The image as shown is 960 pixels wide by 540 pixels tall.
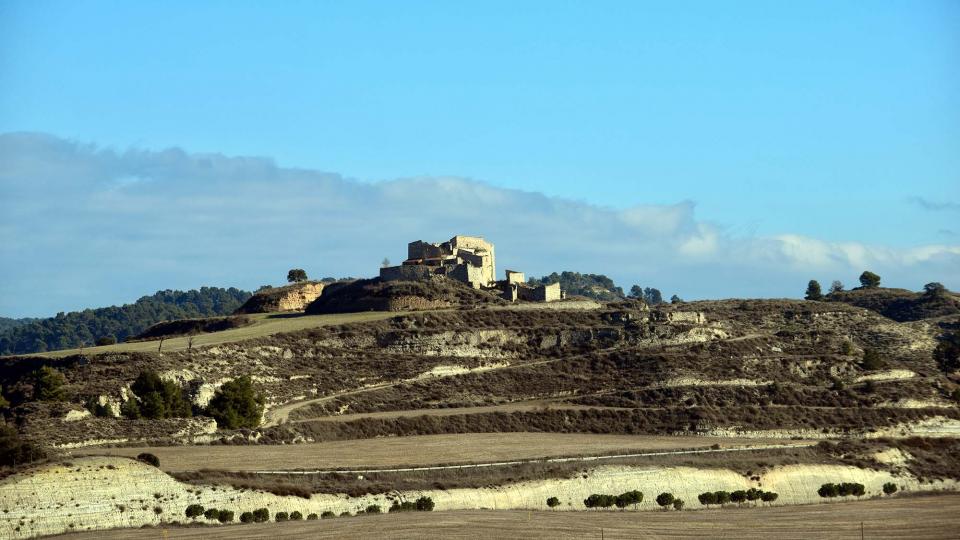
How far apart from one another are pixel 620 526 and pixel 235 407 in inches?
1190

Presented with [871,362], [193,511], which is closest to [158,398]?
[193,511]

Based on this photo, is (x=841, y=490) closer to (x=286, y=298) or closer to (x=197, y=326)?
(x=197, y=326)

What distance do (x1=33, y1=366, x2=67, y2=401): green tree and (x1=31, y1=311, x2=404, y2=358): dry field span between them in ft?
42.7

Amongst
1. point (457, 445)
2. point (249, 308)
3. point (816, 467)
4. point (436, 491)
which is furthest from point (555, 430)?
point (249, 308)

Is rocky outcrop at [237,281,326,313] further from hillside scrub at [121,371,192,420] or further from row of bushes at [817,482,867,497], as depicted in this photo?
row of bushes at [817,482,867,497]

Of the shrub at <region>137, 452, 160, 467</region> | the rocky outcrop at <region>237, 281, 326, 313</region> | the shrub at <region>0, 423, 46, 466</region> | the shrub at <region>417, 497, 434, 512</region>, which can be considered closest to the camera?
the shrub at <region>0, 423, 46, 466</region>

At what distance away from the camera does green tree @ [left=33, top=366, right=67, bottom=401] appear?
273 ft

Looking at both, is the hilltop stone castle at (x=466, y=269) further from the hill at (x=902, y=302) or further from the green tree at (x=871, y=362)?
the hill at (x=902, y=302)

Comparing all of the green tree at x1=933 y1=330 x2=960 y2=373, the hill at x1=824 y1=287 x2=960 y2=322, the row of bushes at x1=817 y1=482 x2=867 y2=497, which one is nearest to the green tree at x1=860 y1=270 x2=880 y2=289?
the hill at x1=824 y1=287 x2=960 y2=322

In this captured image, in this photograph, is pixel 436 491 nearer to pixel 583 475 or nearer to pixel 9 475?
pixel 583 475

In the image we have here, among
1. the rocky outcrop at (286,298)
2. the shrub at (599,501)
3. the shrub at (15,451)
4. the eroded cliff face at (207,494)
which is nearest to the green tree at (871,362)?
the eroded cliff face at (207,494)

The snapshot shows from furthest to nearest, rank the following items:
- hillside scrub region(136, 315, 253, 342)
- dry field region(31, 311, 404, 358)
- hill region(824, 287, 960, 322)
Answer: hill region(824, 287, 960, 322), hillside scrub region(136, 315, 253, 342), dry field region(31, 311, 404, 358)

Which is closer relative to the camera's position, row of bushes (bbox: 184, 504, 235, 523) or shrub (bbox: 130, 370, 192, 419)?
row of bushes (bbox: 184, 504, 235, 523)

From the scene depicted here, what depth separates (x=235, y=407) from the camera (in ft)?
283
